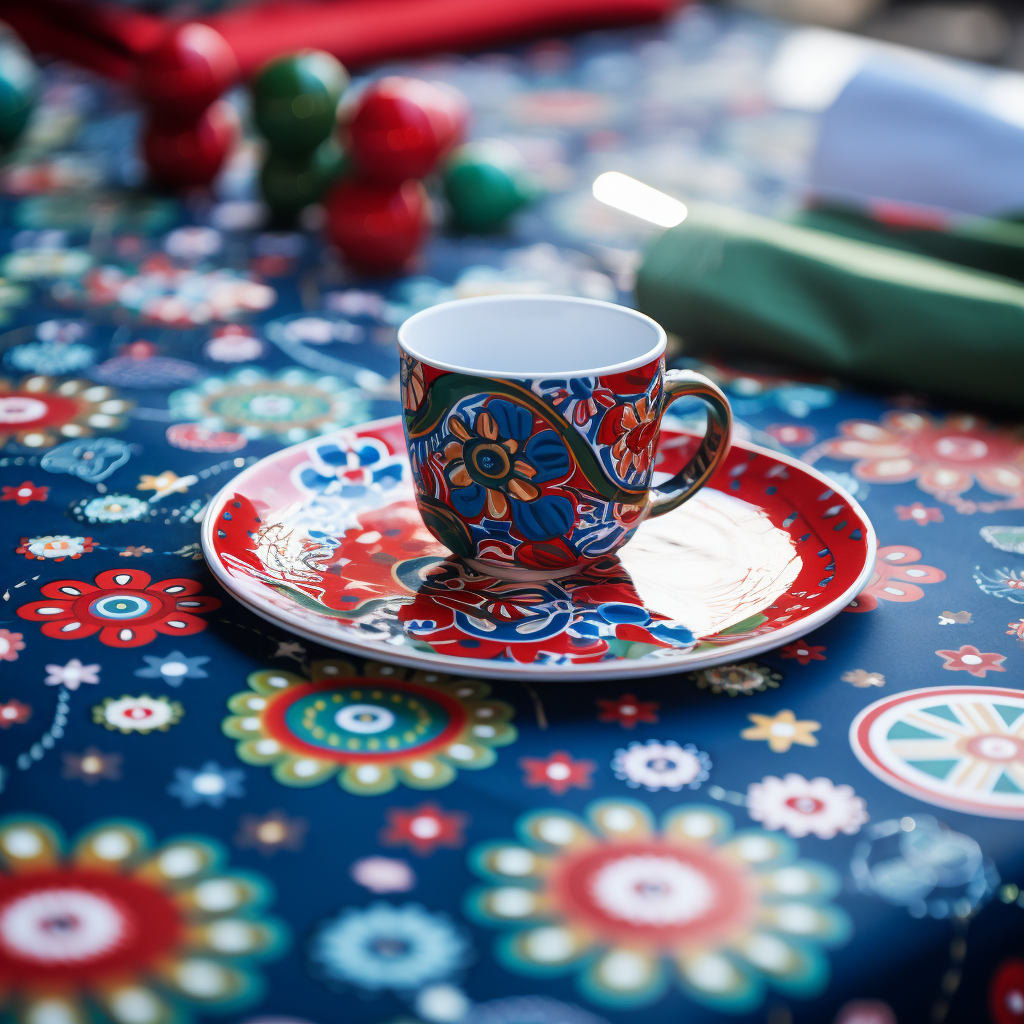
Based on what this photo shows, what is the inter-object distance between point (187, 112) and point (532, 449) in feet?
2.67

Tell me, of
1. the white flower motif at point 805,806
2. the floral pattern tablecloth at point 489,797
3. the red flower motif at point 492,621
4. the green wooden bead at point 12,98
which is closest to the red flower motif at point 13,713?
the floral pattern tablecloth at point 489,797

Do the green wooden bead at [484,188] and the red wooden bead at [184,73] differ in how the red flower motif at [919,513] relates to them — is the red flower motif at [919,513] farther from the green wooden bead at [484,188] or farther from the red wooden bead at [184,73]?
the red wooden bead at [184,73]

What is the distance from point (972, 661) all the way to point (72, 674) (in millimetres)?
336

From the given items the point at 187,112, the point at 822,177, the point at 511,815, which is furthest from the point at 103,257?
the point at 511,815

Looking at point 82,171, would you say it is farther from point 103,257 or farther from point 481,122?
point 481,122

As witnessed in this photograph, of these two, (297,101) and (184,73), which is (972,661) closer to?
(297,101)

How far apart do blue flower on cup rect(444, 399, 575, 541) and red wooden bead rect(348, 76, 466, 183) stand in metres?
0.54

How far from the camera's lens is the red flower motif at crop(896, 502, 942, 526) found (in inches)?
22.3

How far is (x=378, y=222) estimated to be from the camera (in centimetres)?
92

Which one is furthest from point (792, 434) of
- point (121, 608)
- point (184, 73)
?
point (184, 73)

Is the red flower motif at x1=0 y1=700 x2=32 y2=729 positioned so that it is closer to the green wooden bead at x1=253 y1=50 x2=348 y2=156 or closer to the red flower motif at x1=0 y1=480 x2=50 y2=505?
the red flower motif at x1=0 y1=480 x2=50 y2=505

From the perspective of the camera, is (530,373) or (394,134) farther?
(394,134)

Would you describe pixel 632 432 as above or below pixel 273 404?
above

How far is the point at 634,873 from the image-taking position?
0.32 meters
